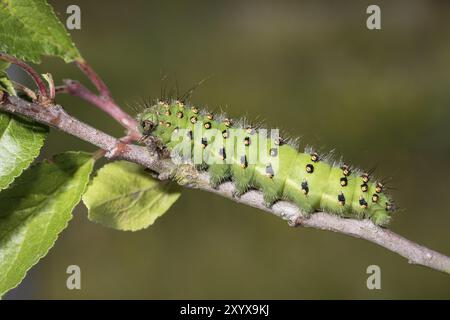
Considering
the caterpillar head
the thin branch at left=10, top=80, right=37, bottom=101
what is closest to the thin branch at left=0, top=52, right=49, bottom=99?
the thin branch at left=10, top=80, right=37, bottom=101

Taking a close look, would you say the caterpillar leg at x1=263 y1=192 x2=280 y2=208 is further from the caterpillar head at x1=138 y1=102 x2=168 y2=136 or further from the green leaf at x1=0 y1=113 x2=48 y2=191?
the green leaf at x1=0 y1=113 x2=48 y2=191

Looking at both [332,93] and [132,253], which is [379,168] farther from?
[132,253]

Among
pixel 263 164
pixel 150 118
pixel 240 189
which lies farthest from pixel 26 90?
pixel 263 164

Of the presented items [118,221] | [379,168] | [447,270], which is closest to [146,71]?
[379,168]

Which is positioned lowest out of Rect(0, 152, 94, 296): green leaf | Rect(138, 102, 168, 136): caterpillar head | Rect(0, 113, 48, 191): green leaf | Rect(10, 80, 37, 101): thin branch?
Rect(0, 152, 94, 296): green leaf

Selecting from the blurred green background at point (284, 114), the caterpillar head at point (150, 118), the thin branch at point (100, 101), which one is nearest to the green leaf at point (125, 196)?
the caterpillar head at point (150, 118)
